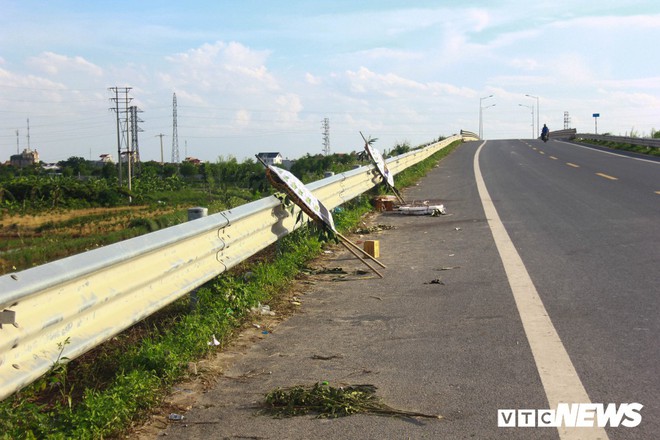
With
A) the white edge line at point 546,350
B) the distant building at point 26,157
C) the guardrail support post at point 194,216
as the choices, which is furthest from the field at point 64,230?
the distant building at point 26,157

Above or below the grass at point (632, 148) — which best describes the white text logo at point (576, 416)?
below

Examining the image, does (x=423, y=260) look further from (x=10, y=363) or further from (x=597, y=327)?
(x=10, y=363)

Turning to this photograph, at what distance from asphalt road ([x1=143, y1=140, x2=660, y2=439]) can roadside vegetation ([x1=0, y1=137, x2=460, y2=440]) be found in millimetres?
237

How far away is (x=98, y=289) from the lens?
391 centimetres

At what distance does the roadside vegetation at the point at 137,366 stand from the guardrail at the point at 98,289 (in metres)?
0.18

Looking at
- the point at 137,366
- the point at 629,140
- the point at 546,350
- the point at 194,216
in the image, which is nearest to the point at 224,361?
the point at 137,366

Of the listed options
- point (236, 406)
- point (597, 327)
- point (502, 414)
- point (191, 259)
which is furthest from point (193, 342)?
point (597, 327)

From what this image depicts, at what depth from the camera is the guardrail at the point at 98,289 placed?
3248 millimetres

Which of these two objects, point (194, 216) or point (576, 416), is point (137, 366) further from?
point (576, 416)

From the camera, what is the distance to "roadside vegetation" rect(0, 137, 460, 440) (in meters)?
3.56

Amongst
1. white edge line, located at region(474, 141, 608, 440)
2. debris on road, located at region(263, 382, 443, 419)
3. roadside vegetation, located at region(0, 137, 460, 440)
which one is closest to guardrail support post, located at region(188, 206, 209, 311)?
roadside vegetation, located at region(0, 137, 460, 440)

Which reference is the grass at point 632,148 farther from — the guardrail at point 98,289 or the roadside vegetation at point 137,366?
the guardrail at point 98,289

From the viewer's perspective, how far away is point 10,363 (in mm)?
3203

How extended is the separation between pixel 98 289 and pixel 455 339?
2503mm
